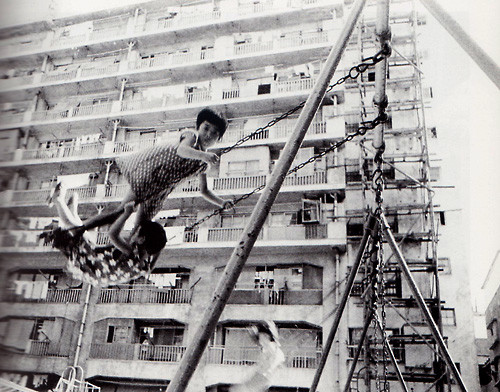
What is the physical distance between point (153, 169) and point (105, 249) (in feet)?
1.26

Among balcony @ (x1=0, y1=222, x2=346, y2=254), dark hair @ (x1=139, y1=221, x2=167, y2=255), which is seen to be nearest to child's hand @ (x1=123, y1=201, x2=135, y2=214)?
dark hair @ (x1=139, y1=221, x2=167, y2=255)

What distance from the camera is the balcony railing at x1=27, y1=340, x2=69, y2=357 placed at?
30.0 ft

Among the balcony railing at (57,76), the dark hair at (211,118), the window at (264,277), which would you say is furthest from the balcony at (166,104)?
the dark hair at (211,118)

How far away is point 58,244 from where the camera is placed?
6.20 feet

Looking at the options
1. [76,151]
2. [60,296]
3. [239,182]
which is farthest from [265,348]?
[76,151]

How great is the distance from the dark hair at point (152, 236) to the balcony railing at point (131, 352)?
7.47 m

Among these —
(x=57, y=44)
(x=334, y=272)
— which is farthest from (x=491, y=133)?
(x=57, y=44)

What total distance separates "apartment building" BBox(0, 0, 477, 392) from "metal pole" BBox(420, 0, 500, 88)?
6.57 meters

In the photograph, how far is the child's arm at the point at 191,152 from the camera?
178cm

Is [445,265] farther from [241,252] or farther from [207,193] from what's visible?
[241,252]

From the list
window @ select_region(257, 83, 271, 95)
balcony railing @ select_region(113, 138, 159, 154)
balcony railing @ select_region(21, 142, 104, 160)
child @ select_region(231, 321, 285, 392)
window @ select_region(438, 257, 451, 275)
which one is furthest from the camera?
window @ select_region(257, 83, 271, 95)

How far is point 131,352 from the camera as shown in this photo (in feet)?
29.9

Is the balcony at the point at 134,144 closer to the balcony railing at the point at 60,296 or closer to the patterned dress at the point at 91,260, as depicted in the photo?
the balcony railing at the point at 60,296

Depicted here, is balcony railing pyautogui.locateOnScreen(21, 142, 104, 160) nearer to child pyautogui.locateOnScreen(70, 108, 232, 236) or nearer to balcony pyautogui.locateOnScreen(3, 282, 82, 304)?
balcony pyautogui.locateOnScreen(3, 282, 82, 304)
